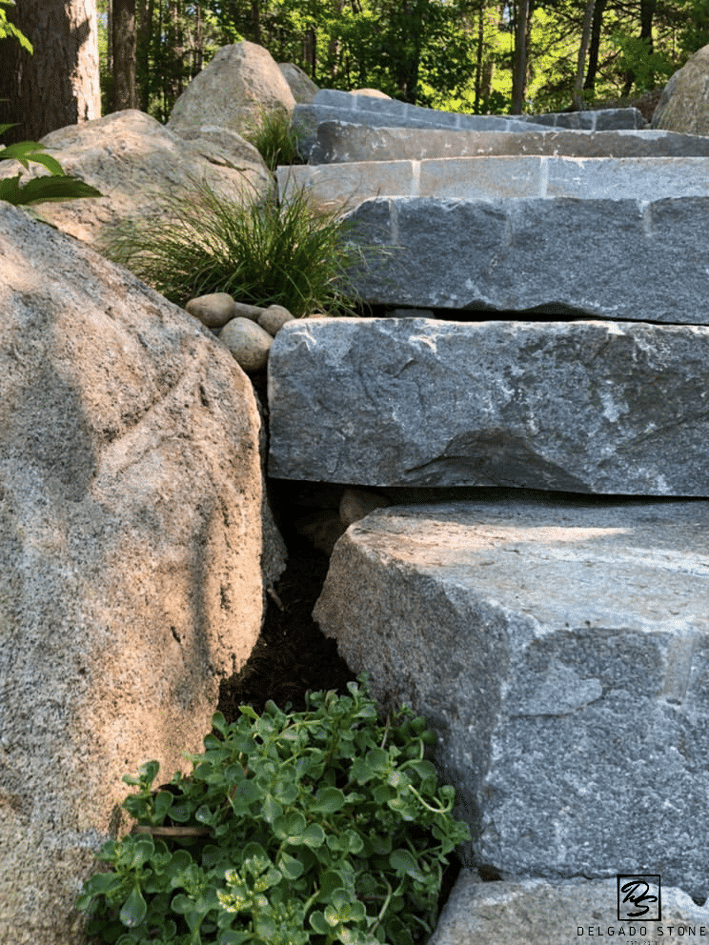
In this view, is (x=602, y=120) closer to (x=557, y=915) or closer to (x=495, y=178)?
(x=495, y=178)

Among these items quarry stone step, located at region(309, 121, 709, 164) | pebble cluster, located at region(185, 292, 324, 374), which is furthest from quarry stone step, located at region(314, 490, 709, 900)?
quarry stone step, located at region(309, 121, 709, 164)

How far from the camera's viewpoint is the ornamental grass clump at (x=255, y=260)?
9.00 ft

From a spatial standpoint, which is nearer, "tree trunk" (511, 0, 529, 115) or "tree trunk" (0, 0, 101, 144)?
"tree trunk" (0, 0, 101, 144)

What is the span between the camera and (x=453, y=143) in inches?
185

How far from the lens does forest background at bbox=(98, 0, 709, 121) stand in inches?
436

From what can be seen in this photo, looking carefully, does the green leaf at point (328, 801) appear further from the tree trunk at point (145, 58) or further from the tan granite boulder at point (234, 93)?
the tree trunk at point (145, 58)

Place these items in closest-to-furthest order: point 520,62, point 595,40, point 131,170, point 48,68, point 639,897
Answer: point 639,897 < point 131,170 < point 48,68 < point 520,62 < point 595,40

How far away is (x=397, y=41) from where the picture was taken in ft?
37.3

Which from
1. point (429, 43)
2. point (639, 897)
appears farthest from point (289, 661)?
point (429, 43)

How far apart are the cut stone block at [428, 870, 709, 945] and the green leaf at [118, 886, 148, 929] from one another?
1.59 feet

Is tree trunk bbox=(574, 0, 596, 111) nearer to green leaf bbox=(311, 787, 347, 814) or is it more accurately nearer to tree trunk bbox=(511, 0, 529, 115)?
tree trunk bbox=(511, 0, 529, 115)

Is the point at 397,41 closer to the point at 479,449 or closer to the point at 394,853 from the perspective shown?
the point at 479,449

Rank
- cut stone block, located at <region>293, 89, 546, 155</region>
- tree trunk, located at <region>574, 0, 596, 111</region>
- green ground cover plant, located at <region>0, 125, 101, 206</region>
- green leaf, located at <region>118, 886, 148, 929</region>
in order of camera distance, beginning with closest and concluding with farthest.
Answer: green leaf, located at <region>118, 886, 148, 929</region>
green ground cover plant, located at <region>0, 125, 101, 206</region>
cut stone block, located at <region>293, 89, 546, 155</region>
tree trunk, located at <region>574, 0, 596, 111</region>

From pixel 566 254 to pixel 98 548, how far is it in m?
1.89
